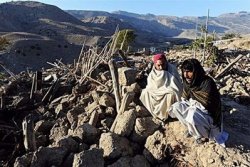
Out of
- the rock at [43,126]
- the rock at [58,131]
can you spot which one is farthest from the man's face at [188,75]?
the rock at [43,126]

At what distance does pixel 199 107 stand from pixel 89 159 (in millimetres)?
1753

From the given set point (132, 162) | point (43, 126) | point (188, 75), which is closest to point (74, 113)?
point (43, 126)

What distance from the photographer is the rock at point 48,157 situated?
6160mm

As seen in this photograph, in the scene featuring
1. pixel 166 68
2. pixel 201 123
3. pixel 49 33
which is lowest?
pixel 49 33

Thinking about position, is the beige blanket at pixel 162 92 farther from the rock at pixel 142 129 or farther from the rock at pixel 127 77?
the rock at pixel 127 77

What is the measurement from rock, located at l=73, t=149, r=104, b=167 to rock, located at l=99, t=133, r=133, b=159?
450 mm

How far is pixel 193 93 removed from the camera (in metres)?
6.42

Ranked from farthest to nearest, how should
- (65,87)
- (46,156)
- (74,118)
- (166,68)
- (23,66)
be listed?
(23,66)
(65,87)
(74,118)
(166,68)
(46,156)

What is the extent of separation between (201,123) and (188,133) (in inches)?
15.2

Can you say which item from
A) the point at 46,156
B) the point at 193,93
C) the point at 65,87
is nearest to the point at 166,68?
the point at 193,93

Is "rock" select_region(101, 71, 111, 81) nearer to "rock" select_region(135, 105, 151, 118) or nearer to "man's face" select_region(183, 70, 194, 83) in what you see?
"rock" select_region(135, 105, 151, 118)

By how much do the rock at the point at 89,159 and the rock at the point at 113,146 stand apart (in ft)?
1.48

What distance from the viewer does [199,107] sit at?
6.37 metres

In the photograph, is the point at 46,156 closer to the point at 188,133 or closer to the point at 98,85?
the point at 188,133
